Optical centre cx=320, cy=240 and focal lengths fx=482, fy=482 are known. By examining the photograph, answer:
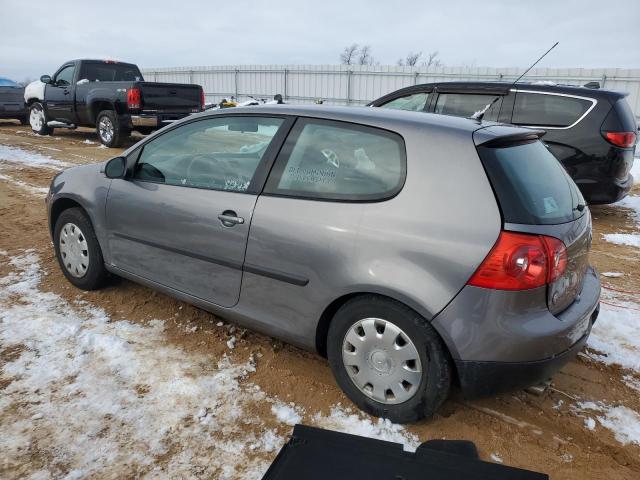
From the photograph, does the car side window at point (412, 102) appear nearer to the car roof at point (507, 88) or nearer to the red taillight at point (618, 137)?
the car roof at point (507, 88)

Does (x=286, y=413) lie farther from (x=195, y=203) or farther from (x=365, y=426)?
(x=195, y=203)

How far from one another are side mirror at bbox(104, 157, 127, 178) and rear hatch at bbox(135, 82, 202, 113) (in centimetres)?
834

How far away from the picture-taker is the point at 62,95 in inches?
509

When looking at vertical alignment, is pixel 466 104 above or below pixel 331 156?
above

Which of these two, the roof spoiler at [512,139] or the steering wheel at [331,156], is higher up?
the roof spoiler at [512,139]

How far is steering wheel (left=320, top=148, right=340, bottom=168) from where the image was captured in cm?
258

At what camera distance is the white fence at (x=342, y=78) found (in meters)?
16.0

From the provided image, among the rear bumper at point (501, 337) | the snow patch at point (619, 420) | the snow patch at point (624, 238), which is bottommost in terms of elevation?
the snow patch at point (619, 420)

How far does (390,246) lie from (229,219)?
1.01m

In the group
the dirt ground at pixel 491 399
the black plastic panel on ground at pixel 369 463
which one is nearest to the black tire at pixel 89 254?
the dirt ground at pixel 491 399

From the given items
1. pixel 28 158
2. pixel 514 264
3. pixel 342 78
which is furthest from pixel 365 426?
pixel 342 78

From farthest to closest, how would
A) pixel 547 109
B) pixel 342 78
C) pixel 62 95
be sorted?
pixel 342 78
pixel 62 95
pixel 547 109

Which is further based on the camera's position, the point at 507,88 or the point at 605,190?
the point at 507,88

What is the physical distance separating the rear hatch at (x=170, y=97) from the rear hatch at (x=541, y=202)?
10.2m
